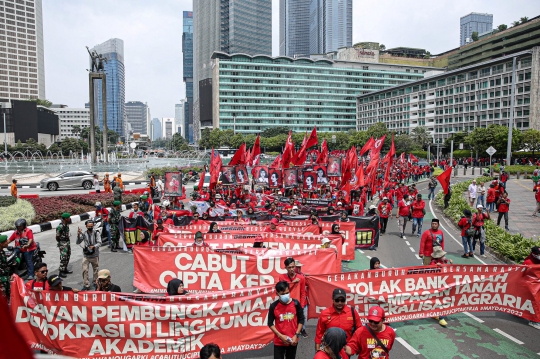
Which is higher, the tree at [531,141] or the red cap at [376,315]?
the tree at [531,141]

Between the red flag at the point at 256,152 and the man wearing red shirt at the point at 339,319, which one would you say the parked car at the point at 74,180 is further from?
the man wearing red shirt at the point at 339,319

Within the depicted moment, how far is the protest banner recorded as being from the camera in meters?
5.74

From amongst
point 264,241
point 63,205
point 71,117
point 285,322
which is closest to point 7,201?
point 63,205


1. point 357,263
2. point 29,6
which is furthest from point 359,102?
point 357,263

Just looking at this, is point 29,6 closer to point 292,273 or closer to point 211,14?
point 211,14

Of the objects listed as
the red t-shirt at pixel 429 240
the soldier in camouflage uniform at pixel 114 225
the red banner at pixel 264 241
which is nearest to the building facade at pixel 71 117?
the soldier in camouflage uniform at pixel 114 225

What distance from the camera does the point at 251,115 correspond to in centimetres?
13088

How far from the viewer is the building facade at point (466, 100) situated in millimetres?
72188

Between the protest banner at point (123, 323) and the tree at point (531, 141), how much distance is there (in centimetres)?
5840

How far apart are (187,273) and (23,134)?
4718 inches

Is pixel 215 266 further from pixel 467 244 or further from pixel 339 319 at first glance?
pixel 467 244

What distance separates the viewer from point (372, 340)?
14.2ft

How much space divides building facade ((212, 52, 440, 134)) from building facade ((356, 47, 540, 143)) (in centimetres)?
1922

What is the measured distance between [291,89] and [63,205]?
11949cm
